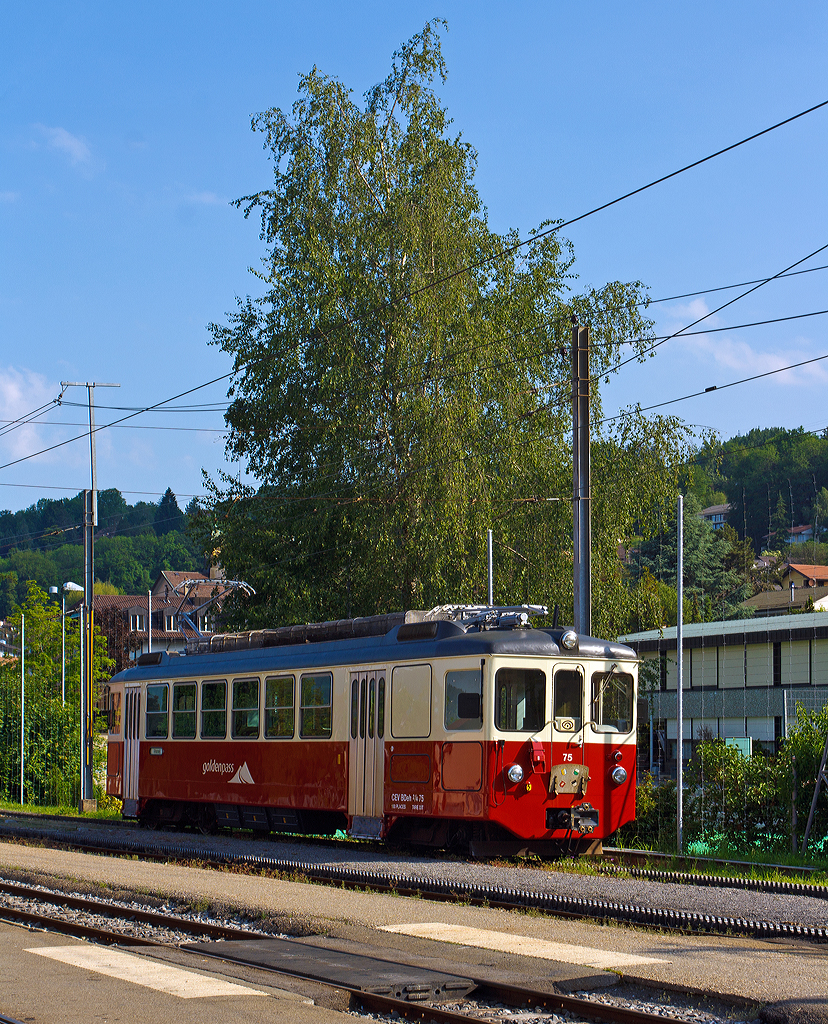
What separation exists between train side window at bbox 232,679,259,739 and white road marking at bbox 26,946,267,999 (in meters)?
9.50

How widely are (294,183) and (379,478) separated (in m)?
8.39

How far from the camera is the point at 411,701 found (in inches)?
638

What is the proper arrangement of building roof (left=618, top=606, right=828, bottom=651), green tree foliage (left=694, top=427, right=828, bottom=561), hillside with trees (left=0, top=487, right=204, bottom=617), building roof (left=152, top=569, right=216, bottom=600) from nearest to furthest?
building roof (left=152, top=569, right=216, bottom=600) < building roof (left=618, top=606, right=828, bottom=651) < green tree foliage (left=694, top=427, right=828, bottom=561) < hillside with trees (left=0, top=487, right=204, bottom=617)

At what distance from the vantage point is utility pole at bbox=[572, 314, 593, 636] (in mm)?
18719

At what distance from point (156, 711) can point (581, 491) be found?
8787 mm

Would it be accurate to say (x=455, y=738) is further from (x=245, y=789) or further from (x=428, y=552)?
(x=428, y=552)

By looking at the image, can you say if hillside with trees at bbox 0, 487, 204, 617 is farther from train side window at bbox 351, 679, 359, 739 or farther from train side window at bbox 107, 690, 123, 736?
train side window at bbox 351, 679, 359, 739

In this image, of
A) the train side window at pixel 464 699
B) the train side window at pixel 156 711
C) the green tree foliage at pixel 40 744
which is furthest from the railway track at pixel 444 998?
the green tree foliage at pixel 40 744

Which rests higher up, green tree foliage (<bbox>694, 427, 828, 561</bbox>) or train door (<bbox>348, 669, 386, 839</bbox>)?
green tree foliage (<bbox>694, 427, 828, 561</bbox>)

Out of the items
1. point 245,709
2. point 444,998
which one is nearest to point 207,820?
point 245,709

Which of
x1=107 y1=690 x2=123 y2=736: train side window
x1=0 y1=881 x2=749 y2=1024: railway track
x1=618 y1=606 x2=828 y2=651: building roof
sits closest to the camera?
x1=0 y1=881 x2=749 y2=1024: railway track

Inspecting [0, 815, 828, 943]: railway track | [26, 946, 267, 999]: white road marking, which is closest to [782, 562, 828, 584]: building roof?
[0, 815, 828, 943]: railway track

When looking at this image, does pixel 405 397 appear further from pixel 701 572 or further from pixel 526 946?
pixel 701 572

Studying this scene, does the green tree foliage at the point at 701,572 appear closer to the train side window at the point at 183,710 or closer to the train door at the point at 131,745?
the train door at the point at 131,745
